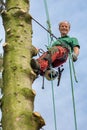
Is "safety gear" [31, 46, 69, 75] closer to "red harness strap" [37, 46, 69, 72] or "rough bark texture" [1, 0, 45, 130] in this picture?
"red harness strap" [37, 46, 69, 72]

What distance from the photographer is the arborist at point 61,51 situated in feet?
21.0

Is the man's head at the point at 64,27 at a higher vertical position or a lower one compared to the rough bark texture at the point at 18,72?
higher

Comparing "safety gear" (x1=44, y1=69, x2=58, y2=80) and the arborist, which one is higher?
the arborist

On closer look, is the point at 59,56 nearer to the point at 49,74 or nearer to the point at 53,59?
the point at 53,59

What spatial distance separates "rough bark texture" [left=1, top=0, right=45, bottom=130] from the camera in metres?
3.85

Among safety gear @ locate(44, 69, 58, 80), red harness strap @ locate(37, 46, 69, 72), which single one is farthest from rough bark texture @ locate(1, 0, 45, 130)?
red harness strap @ locate(37, 46, 69, 72)

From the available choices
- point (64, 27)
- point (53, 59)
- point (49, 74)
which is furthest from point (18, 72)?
point (64, 27)

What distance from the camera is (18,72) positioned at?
429 cm

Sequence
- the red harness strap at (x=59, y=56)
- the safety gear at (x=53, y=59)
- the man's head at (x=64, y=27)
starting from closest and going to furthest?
the safety gear at (x=53, y=59), the red harness strap at (x=59, y=56), the man's head at (x=64, y=27)

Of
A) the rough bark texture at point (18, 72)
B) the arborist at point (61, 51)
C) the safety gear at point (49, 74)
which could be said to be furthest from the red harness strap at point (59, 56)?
the rough bark texture at point (18, 72)

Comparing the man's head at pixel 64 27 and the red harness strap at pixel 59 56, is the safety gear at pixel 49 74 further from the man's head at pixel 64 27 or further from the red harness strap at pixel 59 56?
the man's head at pixel 64 27

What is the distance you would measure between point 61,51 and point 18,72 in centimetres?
269

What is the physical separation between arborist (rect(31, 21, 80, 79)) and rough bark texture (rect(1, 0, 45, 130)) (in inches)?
55.4

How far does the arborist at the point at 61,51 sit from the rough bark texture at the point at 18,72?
1.41 metres
